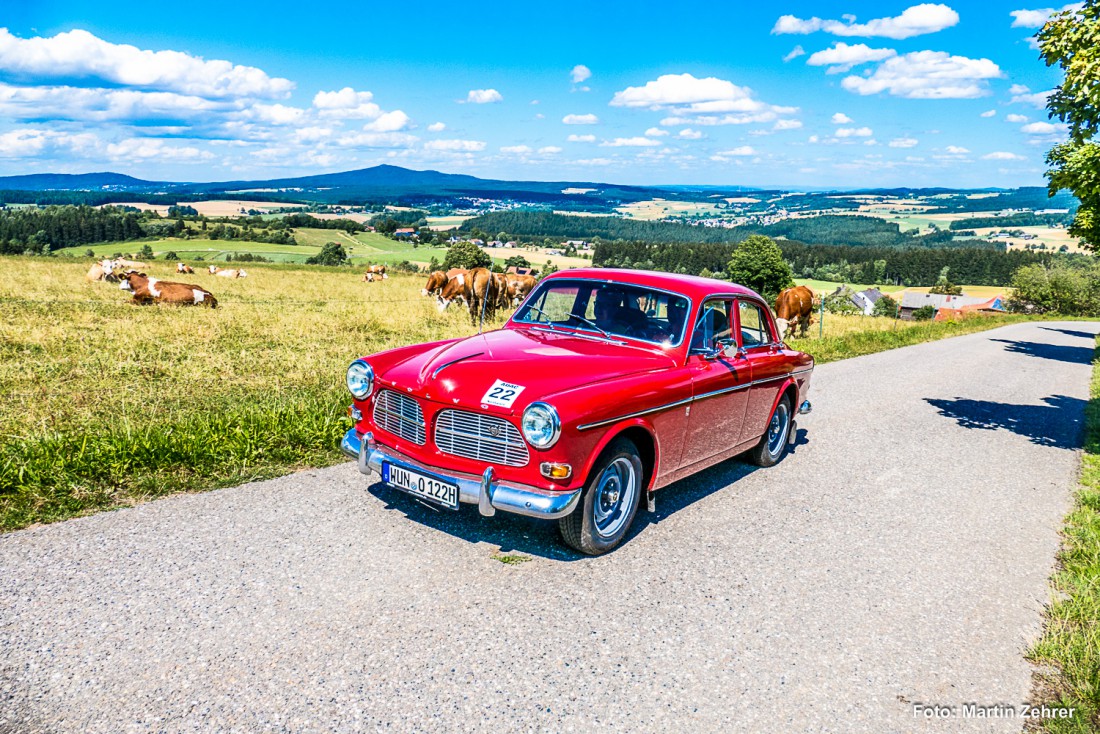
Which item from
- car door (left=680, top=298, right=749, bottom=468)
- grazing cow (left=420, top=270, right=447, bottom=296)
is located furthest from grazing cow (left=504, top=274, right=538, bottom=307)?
car door (left=680, top=298, right=749, bottom=468)

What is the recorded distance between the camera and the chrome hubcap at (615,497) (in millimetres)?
4613

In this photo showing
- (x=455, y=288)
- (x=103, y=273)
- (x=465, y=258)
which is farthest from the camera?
(x=465, y=258)

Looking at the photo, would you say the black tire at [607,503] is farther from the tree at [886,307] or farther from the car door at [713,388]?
the tree at [886,307]

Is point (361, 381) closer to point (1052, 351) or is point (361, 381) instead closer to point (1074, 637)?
point (1074, 637)

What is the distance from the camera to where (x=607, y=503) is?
471 cm

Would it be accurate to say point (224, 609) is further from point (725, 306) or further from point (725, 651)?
point (725, 306)

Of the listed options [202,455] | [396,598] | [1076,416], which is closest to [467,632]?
[396,598]

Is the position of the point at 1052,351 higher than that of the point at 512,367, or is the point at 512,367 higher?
the point at 512,367

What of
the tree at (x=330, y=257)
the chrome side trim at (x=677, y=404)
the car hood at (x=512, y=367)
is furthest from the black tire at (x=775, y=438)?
the tree at (x=330, y=257)

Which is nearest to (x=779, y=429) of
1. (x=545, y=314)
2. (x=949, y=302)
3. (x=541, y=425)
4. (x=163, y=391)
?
(x=545, y=314)

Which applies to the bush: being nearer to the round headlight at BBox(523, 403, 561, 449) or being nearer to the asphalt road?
the asphalt road

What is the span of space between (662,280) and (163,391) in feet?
19.8

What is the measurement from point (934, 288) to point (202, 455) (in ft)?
358

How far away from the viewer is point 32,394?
294 inches
